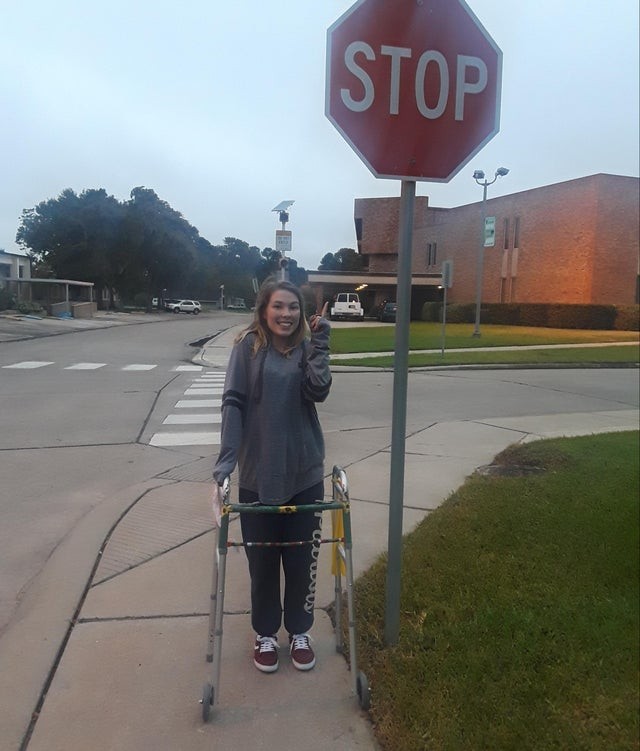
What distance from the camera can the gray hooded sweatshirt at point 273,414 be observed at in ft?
9.36

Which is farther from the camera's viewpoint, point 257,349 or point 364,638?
point 364,638

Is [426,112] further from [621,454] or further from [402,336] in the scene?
[621,454]

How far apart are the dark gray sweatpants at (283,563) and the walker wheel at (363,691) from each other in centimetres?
42

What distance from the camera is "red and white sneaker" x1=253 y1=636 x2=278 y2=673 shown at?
295cm

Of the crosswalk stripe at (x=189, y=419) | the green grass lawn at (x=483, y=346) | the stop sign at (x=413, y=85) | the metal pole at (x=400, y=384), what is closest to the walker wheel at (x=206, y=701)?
the metal pole at (x=400, y=384)

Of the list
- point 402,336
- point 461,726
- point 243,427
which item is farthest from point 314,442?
point 461,726

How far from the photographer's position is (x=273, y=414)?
285 cm

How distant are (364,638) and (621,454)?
4474 millimetres

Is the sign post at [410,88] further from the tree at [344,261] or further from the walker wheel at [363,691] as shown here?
the tree at [344,261]

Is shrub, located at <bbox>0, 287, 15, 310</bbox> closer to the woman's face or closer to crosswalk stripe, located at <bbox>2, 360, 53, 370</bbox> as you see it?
crosswalk stripe, located at <bbox>2, 360, 53, 370</bbox>

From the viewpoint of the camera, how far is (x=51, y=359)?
17.8m

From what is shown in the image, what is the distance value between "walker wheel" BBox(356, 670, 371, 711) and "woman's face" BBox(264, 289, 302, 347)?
1457 millimetres

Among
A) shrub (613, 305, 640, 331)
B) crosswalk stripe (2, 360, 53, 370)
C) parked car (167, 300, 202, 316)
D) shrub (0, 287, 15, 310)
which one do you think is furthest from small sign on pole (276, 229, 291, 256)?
parked car (167, 300, 202, 316)

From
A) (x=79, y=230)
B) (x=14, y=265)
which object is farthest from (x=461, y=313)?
(x=14, y=265)
